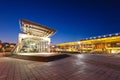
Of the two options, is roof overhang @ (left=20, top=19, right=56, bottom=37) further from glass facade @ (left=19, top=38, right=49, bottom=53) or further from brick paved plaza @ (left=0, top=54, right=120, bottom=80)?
brick paved plaza @ (left=0, top=54, right=120, bottom=80)

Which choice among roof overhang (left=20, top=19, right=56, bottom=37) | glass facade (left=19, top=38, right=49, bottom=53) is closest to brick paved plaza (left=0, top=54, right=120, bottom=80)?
roof overhang (left=20, top=19, right=56, bottom=37)

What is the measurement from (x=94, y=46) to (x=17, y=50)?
140ft

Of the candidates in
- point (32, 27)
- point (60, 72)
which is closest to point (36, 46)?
point (32, 27)

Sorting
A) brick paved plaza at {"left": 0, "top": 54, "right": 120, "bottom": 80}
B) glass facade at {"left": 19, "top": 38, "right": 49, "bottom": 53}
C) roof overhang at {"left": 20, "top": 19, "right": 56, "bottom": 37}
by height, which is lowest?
brick paved plaza at {"left": 0, "top": 54, "right": 120, "bottom": 80}

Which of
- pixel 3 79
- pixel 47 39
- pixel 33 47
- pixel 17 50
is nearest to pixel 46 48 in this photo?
pixel 47 39

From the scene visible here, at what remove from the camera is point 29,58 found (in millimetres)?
12945

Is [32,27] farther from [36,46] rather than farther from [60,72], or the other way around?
[60,72]

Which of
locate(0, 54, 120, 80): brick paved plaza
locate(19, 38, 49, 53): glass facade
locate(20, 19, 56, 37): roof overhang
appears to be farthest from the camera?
locate(19, 38, 49, 53): glass facade

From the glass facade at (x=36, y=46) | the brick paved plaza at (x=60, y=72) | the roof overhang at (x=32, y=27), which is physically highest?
the roof overhang at (x=32, y=27)

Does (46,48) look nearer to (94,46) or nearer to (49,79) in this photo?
(49,79)

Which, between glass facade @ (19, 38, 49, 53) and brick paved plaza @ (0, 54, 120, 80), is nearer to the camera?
brick paved plaza @ (0, 54, 120, 80)

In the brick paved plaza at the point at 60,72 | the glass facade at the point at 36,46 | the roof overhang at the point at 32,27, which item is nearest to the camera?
the brick paved plaza at the point at 60,72

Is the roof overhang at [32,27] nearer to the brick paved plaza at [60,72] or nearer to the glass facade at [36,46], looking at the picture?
the glass facade at [36,46]

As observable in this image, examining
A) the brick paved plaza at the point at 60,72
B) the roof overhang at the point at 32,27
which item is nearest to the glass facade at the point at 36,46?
the roof overhang at the point at 32,27
